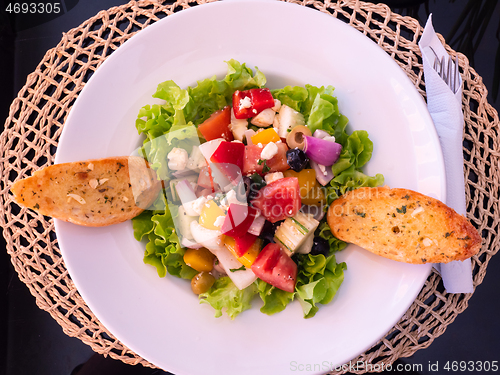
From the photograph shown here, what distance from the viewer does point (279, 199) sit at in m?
2.20

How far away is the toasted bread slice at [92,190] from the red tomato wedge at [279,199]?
2.42ft

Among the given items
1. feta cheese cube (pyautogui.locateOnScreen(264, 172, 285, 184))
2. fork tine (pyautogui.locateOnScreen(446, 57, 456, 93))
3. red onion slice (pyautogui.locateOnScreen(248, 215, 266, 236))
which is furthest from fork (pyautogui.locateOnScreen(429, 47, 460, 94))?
red onion slice (pyautogui.locateOnScreen(248, 215, 266, 236))

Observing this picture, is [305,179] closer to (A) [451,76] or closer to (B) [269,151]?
(B) [269,151]

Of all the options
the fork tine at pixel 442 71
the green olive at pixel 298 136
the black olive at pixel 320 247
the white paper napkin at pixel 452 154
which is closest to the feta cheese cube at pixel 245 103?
the green olive at pixel 298 136

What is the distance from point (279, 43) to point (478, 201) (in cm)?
185

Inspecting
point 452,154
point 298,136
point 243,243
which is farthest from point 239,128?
point 452,154

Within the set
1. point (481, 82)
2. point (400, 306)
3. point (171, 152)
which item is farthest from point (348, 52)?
point (400, 306)

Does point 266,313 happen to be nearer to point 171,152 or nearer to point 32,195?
point 171,152

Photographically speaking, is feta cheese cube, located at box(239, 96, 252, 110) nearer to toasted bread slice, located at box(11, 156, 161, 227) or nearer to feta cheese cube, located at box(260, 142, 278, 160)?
feta cheese cube, located at box(260, 142, 278, 160)

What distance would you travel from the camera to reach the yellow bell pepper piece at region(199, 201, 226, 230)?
7.09ft

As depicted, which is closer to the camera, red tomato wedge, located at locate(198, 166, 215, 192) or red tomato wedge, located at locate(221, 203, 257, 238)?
red tomato wedge, located at locate(221, 203, 257, 238)

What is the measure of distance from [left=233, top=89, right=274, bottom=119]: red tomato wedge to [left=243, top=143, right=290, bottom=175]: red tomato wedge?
10.2 inches

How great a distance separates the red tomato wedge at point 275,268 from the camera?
7.31ft

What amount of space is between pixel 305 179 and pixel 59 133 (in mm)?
1877
